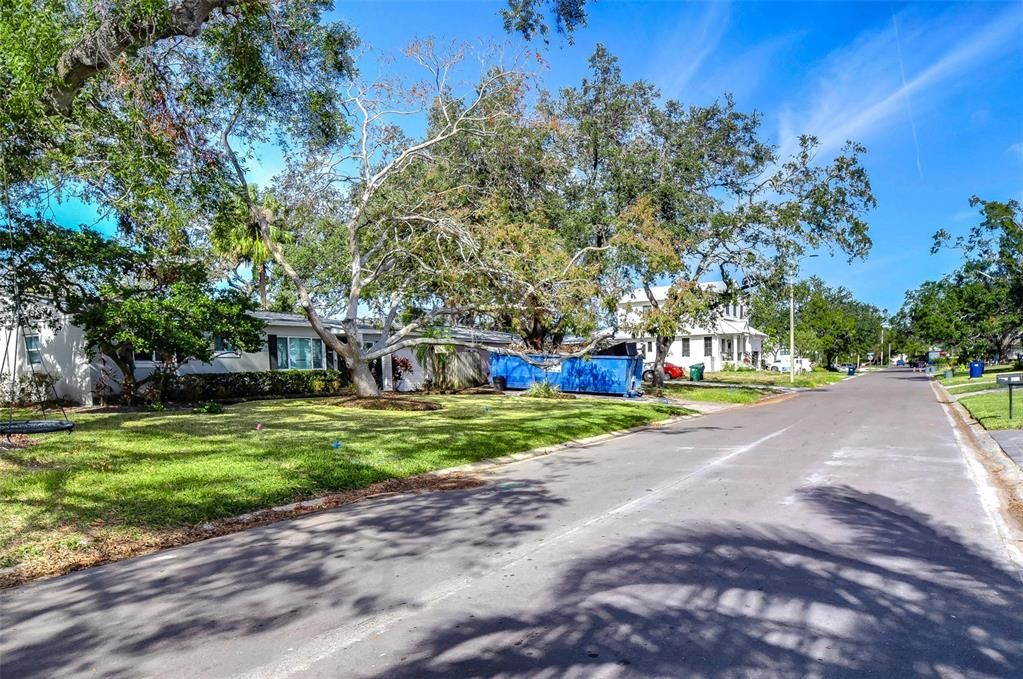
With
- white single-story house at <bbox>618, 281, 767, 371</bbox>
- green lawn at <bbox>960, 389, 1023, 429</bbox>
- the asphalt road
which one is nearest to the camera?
the asphalt road

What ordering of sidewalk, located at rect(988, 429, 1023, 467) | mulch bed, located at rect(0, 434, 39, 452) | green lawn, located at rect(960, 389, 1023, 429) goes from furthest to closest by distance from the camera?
1. green lawn, located at rect(960, 389, 1023, 429)
2. sidewalk, located at rect(988, 429, 1023, 467)
3. mulch bed, located at rect(0, 434, 39, 452)

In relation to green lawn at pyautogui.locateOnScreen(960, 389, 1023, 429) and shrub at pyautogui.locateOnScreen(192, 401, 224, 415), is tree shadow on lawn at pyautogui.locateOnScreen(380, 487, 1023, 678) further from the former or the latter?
shrub at pyautogui.locateOnScreen(192, 401, 224, 415)

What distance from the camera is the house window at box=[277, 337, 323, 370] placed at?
87.7 feet

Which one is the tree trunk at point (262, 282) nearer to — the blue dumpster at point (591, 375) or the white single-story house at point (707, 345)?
the blue dumpster at point (591, 375)

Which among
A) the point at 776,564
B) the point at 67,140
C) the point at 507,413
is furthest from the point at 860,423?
the point at 67,140

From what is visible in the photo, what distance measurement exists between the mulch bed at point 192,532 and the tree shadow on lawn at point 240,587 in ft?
0.90

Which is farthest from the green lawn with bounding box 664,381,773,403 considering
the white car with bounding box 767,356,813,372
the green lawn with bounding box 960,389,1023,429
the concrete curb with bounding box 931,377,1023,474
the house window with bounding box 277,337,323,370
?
the white car with bounding box 767,356,813,372

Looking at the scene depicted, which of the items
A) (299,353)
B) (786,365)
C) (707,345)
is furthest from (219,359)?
(786,365)

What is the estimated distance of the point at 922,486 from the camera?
8.98 metres

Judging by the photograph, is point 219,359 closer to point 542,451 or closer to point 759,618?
point 542,451

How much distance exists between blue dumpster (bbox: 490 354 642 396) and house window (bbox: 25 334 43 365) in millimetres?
17325

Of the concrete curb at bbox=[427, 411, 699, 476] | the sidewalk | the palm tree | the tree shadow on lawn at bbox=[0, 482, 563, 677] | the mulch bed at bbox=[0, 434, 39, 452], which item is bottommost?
the concrete curb at bbox=[427, 411, 699, 476]

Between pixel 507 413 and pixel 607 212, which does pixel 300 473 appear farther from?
pixel 607 212

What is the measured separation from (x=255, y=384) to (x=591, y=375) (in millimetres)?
13773
